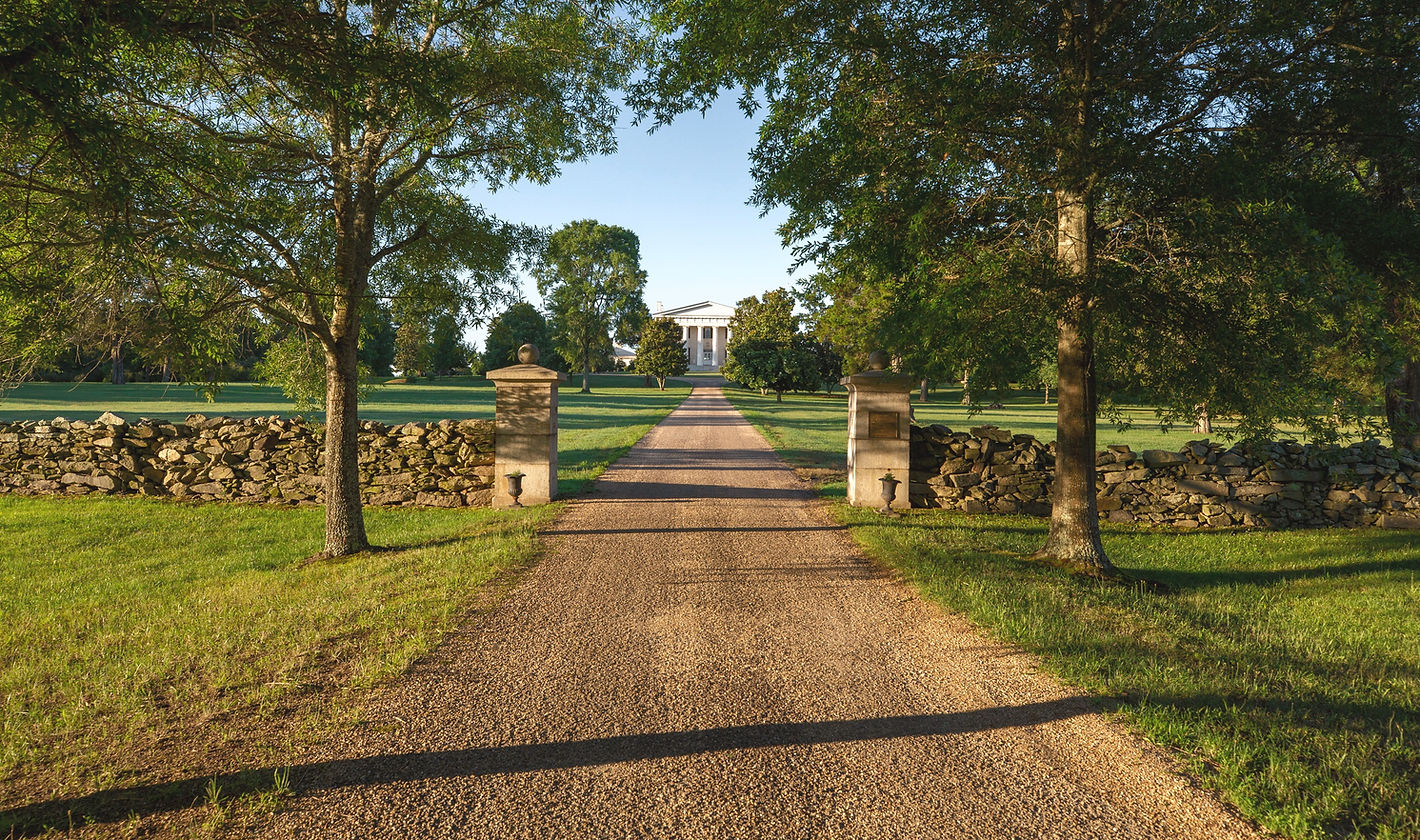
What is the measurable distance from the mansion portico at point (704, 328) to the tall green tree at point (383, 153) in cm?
10000

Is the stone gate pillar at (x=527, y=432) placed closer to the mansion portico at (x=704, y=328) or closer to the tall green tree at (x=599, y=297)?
the tall green tree at (x=599, y=297)

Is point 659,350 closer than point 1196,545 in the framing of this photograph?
No

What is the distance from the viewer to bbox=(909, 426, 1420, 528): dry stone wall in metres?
11.5

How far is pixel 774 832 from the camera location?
10.1 ft

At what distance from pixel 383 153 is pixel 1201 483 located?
13.4m

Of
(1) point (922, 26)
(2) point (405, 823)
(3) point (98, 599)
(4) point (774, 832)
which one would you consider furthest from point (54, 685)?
(1) point (922, 26)

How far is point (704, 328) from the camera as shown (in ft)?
372

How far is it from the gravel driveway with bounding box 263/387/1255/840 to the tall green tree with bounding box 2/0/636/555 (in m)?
3.95

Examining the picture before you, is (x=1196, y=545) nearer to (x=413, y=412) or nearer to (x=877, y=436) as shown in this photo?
(x=877, y=436)

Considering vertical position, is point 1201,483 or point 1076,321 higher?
point 1076,321

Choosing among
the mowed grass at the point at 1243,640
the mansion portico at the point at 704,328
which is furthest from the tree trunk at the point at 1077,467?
the mansion portico at the point at 704,328

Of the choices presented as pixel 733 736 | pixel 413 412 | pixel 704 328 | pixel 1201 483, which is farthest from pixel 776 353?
pixel 704 328

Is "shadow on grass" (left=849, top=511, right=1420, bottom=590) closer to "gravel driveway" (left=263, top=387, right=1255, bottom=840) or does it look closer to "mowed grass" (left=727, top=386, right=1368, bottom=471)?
"mowed grass" (left=727, top=386, right=1368, bottom=471)

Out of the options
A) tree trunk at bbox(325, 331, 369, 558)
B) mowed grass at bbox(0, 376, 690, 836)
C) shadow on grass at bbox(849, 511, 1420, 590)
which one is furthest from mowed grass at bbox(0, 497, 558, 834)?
shadow on grass at bbox(849, 511, 1420, 590)
